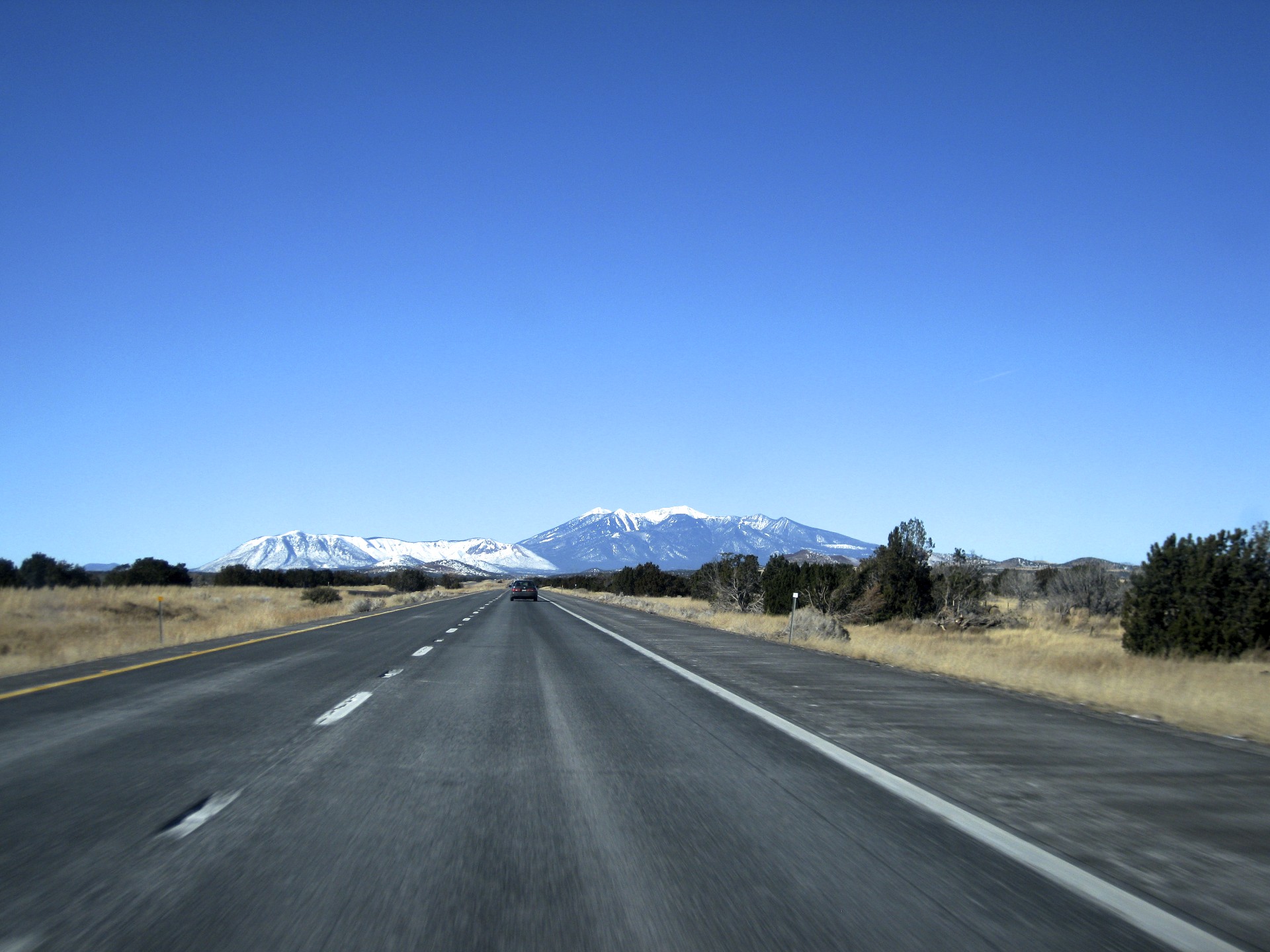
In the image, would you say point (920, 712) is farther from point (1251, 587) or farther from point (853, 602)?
point (853, 602)

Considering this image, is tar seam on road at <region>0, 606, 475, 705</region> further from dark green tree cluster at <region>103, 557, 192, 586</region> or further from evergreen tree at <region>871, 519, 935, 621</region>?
dark green tree cluster at <region>103, 557, 192, 586</region>

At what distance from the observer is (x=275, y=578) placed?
12000cm

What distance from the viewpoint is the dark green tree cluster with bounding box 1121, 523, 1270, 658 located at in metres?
21.1

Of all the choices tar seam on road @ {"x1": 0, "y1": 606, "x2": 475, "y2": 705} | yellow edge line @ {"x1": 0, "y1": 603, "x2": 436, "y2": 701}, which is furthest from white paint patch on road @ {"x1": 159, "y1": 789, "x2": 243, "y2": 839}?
yellow edge line @ {"x1": 0, "y1": 603, "x2": 436, "y2": 701}

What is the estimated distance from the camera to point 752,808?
537 cm

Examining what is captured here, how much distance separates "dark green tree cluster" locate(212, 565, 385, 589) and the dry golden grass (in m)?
84.8

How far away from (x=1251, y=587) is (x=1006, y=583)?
37012mm

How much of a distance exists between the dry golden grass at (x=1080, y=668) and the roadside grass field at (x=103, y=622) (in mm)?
14414

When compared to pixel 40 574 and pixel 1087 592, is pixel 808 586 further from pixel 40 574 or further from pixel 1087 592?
pixel 40 574

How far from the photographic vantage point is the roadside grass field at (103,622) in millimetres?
17516

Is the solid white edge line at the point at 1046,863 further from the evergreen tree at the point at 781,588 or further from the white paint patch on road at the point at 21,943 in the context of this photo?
the evergreen tree at the point at 781,588

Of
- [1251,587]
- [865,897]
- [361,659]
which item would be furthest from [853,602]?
[865,897]

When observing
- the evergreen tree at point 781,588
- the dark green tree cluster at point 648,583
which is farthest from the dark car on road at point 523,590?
the dark green tree cluster at point 648,583

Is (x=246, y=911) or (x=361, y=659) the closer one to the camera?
(x=246, y=911)
